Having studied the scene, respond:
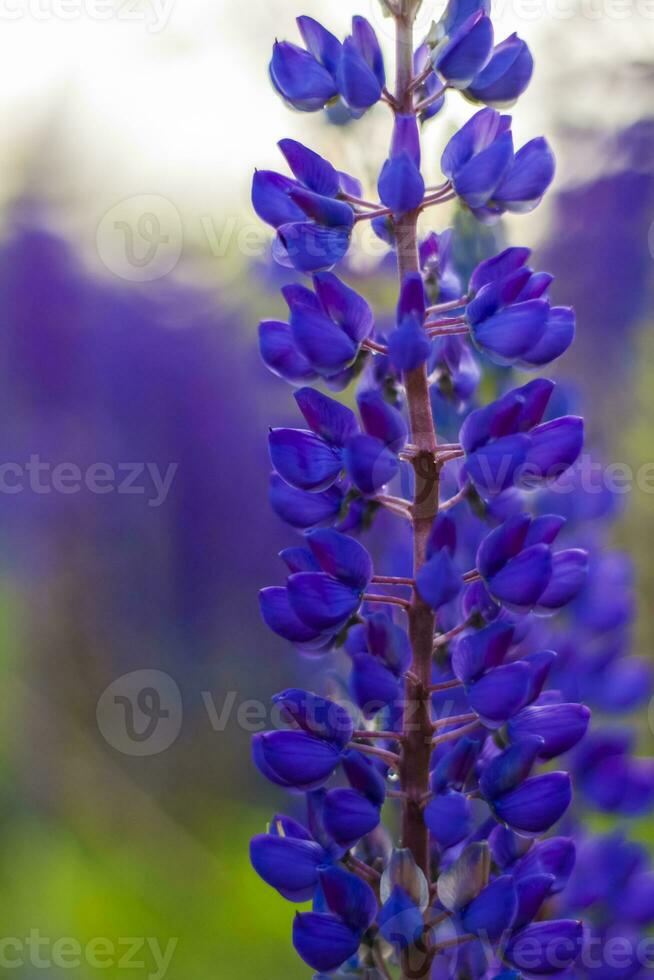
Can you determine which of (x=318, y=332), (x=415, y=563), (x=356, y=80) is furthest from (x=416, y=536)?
(x=356, y=80)

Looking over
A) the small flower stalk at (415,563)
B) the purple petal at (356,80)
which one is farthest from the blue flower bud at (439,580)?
the purple petal at (356,80)

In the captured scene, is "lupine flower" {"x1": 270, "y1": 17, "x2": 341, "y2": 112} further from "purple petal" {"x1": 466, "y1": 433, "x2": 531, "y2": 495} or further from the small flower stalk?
"purple petal" {"x1": 466, "y1": 433, "x2": 531, "y2": 495}

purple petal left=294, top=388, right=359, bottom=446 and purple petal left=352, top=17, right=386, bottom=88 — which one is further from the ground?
purple petal left=352, top=17, right=386, bottom=88

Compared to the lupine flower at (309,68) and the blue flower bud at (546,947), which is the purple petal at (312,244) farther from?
the blue flower bud at (546,947)

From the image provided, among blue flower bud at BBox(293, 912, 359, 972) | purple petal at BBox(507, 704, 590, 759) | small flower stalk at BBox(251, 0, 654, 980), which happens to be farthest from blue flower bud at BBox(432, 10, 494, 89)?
blue flower bud at BBox(293, 912, 359, 972)

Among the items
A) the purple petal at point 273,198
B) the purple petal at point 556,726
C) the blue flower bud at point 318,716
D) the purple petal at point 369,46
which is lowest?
the purple petal at point 556,726

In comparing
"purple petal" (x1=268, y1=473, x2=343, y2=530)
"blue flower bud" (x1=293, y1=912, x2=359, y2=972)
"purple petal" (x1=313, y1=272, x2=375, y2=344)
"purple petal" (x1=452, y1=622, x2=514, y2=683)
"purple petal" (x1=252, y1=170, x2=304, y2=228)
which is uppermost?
"purple petal" (x1=252, y1=170, x2=304, y2=228)

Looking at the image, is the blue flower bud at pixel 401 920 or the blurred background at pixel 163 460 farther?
the blurred background at pixel 163 460

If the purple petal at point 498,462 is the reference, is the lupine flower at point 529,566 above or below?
below
